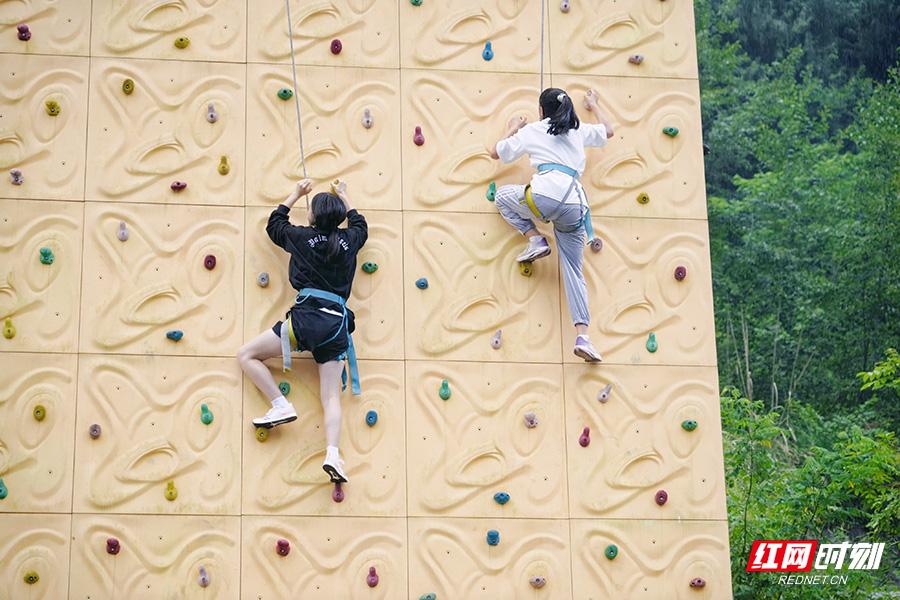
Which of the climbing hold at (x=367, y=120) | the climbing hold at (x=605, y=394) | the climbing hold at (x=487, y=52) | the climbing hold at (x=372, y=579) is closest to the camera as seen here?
the climbing hold at (x=372, y=579)

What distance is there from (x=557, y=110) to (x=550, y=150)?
0.79 ft

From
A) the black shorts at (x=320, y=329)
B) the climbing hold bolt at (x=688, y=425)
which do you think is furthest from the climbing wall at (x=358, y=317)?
the black shorts at (x=320, y=329)

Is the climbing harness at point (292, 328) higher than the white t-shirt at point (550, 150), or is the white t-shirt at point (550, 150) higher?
the white t-shirt at point (550, 150)

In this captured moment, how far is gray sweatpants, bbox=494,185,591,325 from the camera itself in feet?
28.0

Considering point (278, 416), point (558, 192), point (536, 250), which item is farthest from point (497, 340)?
point (278, 416)

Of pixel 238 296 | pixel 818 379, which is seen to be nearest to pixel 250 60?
pixel 238 296

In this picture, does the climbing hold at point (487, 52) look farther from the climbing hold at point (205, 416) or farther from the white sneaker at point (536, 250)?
the climbing hold at point (205, 416)

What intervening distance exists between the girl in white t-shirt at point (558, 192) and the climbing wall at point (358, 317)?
18 cm

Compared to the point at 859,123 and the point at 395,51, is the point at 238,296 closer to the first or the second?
the point at 395,51

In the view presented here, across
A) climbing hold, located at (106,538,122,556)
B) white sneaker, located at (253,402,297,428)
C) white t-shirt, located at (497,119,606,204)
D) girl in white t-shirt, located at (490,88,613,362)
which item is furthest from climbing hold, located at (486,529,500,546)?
climbing hold, located at (106,538,122,556)

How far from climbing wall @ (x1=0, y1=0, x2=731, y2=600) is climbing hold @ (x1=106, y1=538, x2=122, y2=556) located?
1 centimetres

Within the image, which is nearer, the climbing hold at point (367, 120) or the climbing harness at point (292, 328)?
the climbing harness at point (292, 328)

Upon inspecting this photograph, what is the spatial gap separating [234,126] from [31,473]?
2394 mm

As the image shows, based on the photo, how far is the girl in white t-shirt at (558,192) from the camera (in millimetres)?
8555
